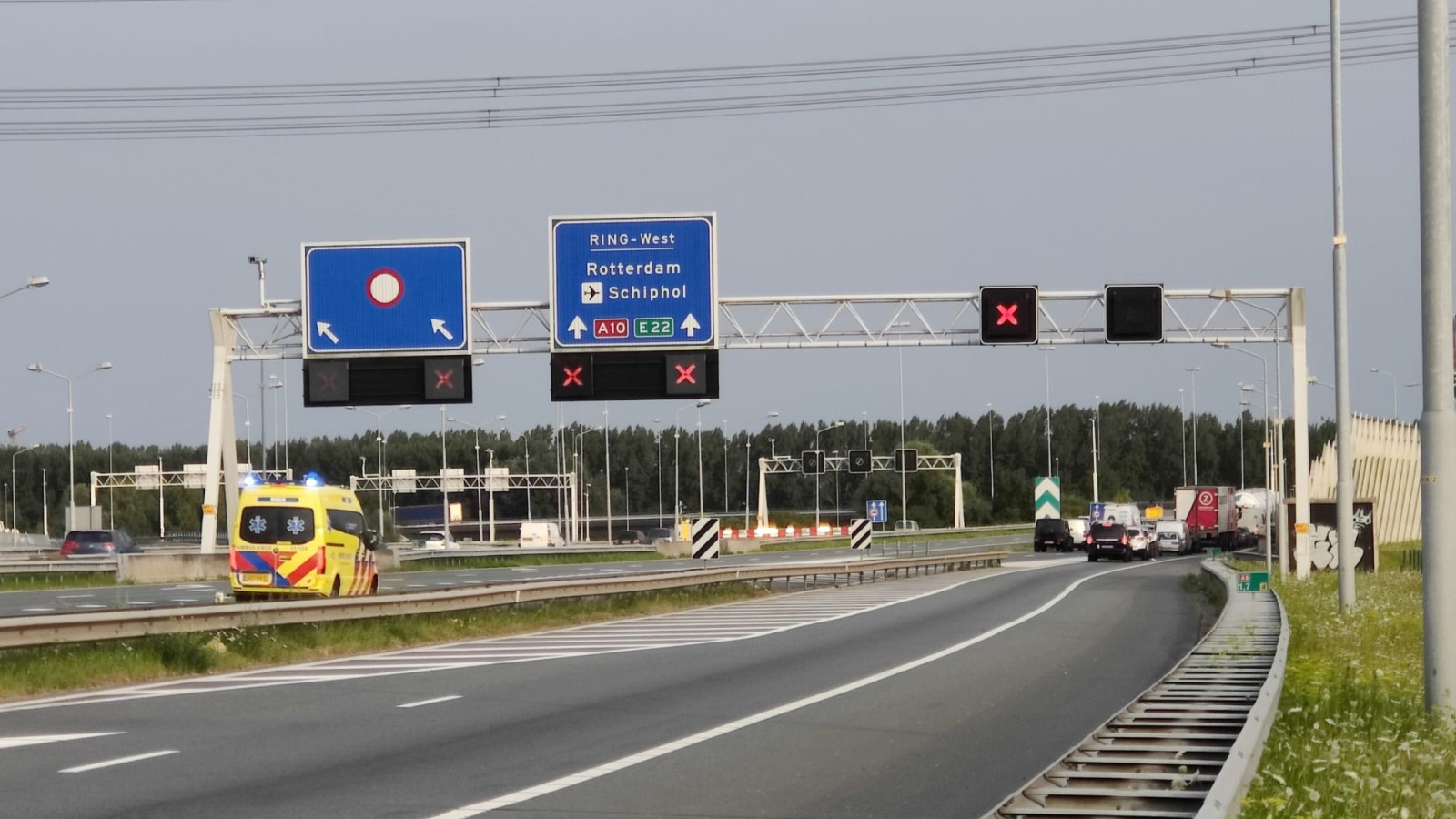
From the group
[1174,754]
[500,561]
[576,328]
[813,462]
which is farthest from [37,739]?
[813,462]

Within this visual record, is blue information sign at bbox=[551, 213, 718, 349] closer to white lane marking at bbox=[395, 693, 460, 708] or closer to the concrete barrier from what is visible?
the concrete barrier

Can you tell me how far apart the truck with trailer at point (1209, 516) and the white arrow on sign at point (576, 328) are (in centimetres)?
6640

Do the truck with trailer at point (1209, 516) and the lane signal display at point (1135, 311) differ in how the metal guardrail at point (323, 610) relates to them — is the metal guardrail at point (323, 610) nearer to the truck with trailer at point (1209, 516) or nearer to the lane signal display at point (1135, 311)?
the lane signal display at point (1135, 311)

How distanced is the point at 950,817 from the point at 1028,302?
30.5 metres

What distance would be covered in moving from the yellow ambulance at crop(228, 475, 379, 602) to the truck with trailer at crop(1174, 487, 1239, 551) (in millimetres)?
74636

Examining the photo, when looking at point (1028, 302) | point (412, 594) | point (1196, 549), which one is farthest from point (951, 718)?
point (1196, 549)

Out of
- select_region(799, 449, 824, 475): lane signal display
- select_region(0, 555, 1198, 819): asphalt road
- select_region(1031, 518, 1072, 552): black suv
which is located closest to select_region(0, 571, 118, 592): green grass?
select_region(0, 555, 1198, 819): asphalt road

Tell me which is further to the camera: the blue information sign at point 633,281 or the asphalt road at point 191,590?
the blue information sign at point 633,281

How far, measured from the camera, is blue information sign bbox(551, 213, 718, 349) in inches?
1603

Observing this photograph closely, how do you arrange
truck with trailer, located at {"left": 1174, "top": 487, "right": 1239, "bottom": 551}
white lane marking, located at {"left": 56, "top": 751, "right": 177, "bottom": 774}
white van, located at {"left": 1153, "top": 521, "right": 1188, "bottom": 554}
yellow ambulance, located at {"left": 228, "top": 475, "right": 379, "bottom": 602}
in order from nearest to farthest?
white lane marking, located at {"left": 56, "top": 751, "right": 177, "bottom": 774} → yellow ambulance, located at {"left": 228, "top": 475, "right": 379, "bottom": 602} → white van, located at {"left": 1153, "top": 521, "right": 1188, "bottom": 554} → truck with trailer, located at {"left": 1174, "top": 487, "right": 1239, "bottom": 551}

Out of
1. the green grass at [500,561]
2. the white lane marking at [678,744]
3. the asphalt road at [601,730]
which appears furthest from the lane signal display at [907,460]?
the white lane marking at [678,744]

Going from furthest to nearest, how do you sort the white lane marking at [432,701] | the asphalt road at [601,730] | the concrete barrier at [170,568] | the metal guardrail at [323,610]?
1. the concrete barrier at [170,568]
2. the metal guardrail at [323,610]
3. the white lane marking at [432,701]
4. the asphalt road at [601,730]

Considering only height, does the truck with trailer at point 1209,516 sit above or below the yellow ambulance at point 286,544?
below

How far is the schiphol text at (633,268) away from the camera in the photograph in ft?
134
